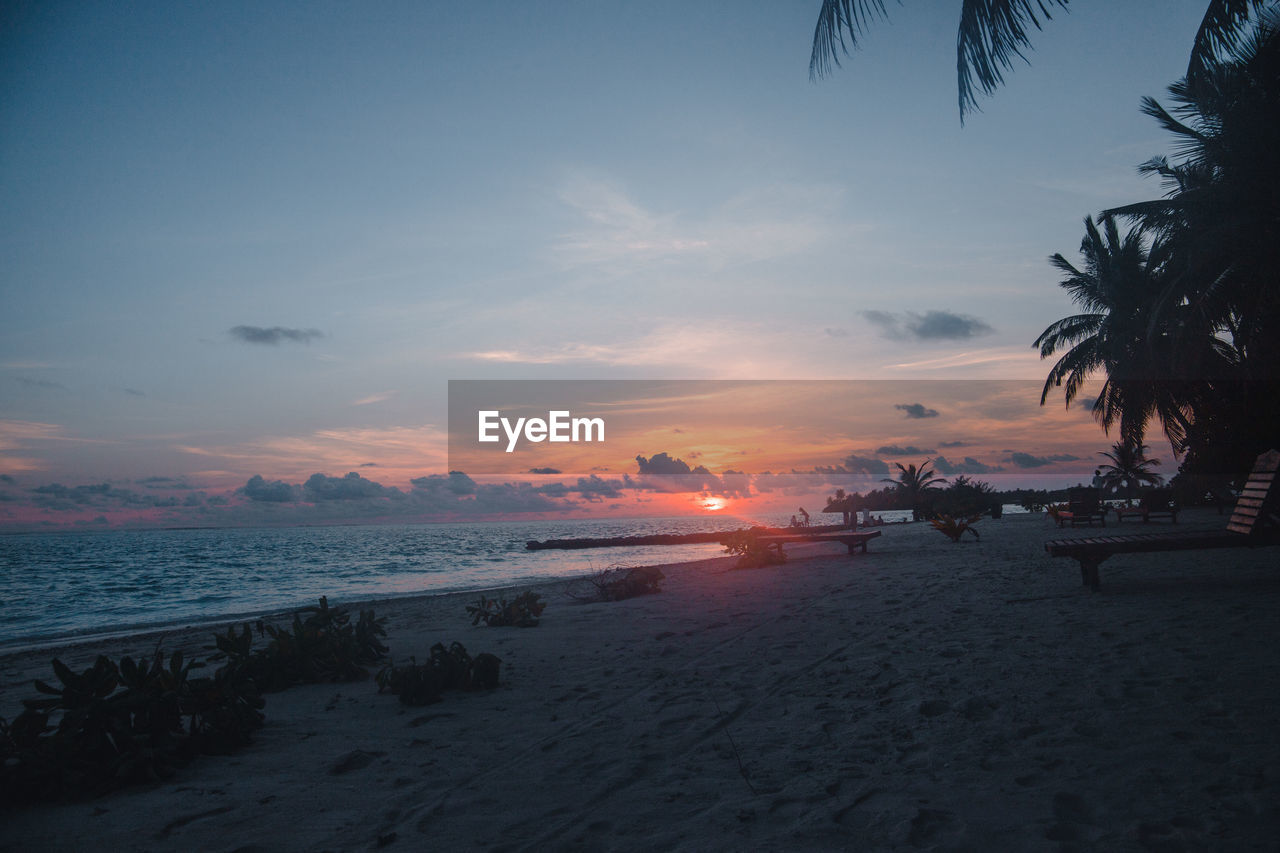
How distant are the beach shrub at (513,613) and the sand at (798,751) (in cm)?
160

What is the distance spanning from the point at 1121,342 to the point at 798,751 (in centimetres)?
2522

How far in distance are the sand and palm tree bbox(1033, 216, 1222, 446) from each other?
18537mm

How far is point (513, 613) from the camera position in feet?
27.4

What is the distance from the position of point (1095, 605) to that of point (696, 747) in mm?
5123

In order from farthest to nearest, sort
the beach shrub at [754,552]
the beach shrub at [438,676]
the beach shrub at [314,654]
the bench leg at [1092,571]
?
1. the beach shrub at [754,552]
2. the bench leg at [1092,571]
3. the beach shrub at [314,654]
4. the beach shrub at [438,676]

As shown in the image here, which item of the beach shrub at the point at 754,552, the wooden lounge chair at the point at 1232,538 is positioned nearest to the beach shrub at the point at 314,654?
the wooden lounge chair at the point at 1232,538

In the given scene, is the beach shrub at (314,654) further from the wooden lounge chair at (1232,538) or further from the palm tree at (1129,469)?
the palm tree at (1129,469)

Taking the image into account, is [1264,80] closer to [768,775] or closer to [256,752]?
[768,775]

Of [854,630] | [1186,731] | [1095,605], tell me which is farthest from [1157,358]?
[1186,731]

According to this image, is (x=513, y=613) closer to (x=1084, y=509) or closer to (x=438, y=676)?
(x=438, y=676)

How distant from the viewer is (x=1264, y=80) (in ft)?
40.0

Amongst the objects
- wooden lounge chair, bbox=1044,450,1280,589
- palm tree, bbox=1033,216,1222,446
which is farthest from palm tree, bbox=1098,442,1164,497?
wooden lounge chair, bbox=1044,450,1280,589

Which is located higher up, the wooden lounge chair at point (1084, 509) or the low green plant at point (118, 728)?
the wooden lounge chair at point (1084, 509)

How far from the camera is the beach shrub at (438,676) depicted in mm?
4824
